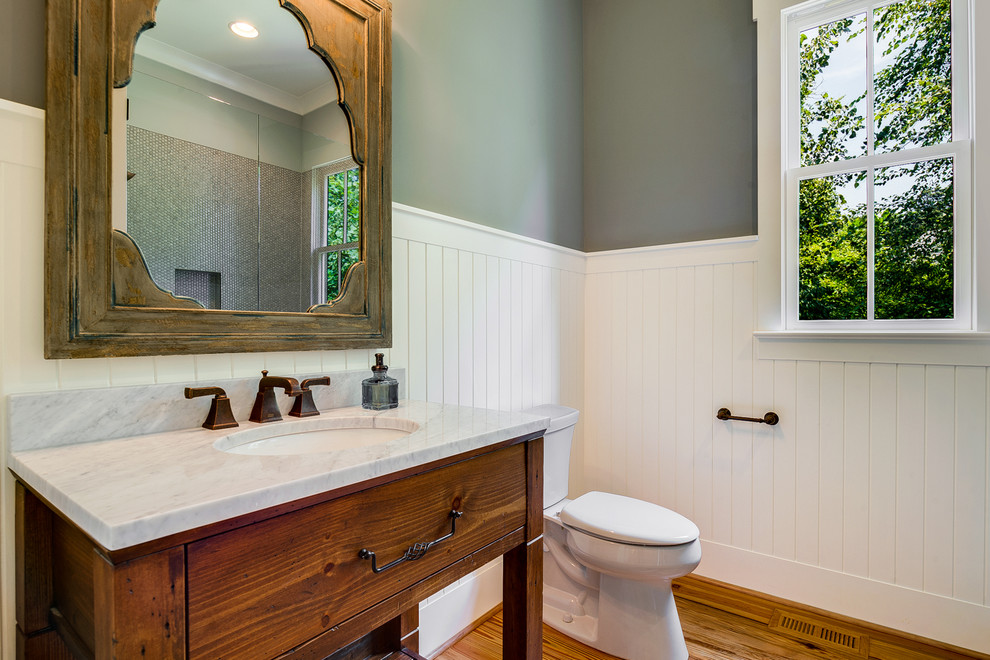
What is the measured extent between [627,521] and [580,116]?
181 cm

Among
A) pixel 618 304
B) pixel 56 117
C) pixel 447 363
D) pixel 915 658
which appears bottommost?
pixel 915 658

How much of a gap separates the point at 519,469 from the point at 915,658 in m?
1.50

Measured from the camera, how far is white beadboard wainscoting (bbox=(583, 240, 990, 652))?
1.64 meters

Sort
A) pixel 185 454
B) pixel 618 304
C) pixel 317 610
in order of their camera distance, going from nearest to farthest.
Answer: pixel 317 610, pixel 185 454, pixel 618 304

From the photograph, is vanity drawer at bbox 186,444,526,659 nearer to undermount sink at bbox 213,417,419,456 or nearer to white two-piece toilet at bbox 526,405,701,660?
undermount sink at bbox 213,417,419,456

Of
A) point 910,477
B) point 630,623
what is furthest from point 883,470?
point 630,623

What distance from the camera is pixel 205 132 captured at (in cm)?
106

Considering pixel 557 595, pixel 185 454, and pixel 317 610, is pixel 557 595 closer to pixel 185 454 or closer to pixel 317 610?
pixel 317 610

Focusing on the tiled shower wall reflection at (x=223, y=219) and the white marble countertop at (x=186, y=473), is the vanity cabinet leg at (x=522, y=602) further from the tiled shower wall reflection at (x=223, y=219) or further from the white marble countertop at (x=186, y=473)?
the tiled shower wall reflection at (x=223, y=219)

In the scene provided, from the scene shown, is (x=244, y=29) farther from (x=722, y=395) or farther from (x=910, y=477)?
(x=910, y=477)

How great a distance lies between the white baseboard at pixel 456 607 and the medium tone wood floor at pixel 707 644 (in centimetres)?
4

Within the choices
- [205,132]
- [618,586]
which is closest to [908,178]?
[618,586]

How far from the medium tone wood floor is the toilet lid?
401mm

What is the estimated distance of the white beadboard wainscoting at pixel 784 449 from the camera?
1.64 metres
